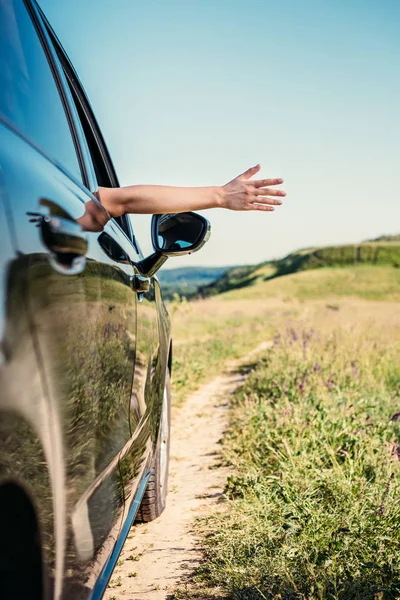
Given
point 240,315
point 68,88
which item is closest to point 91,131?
point 68,88

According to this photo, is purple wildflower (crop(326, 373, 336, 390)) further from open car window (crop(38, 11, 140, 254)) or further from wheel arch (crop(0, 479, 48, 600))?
wheel arch (crop(0, 479, 48, 600))

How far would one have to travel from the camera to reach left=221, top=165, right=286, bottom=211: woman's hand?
78.9 inches

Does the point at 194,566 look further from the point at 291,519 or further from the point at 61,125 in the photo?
the point at 61,125

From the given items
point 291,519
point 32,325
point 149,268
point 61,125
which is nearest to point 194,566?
point 291,519

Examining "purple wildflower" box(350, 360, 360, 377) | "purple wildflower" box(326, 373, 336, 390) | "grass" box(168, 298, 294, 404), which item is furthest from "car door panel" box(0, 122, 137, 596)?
"grass" box(168, 298, 294, 404)

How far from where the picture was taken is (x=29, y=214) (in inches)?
42.3

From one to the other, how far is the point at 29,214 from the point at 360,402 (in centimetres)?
434

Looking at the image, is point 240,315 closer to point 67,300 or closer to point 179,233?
point 179,233

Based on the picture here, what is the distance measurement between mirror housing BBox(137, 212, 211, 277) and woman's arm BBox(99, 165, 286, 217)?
497 mm

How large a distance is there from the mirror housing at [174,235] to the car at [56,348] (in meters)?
0.39

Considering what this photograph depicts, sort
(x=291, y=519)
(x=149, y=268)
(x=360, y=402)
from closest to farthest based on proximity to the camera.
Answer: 1. (x=149, y=268)
2. (x=291, y=519)
3. (x=360, y=402)

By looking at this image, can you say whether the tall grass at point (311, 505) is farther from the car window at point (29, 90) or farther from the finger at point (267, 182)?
the car window at point (29, 90)

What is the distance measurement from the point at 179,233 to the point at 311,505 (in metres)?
1.70

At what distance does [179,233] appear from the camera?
2654 mm
